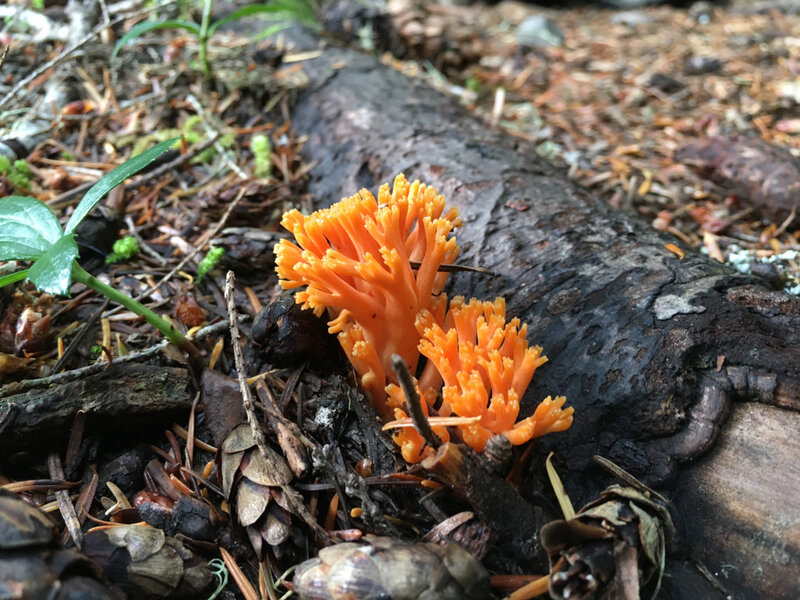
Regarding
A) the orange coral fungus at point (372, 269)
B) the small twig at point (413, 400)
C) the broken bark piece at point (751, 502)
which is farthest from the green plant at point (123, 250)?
the broken bark piece at point (751, 502)

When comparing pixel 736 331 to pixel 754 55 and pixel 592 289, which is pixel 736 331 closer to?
pixel 592 289

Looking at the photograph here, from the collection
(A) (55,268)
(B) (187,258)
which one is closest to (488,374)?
(A) (55,268)

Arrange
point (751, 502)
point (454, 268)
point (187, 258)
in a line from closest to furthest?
point (751, 502), point (454, 268), point (187, 258)

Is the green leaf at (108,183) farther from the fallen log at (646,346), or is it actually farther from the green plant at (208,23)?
the green plant at (208,23)

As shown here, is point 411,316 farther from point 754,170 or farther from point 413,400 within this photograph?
point 754,170

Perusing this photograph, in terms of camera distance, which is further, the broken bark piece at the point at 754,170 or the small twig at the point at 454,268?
the broken bark piece at the point at 754,170

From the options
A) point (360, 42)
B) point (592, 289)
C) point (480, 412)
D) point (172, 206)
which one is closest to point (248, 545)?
point (480, 412)

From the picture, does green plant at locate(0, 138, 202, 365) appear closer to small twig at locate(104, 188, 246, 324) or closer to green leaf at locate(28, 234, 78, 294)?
green leaf at locate(28, 234, 78, 294)
